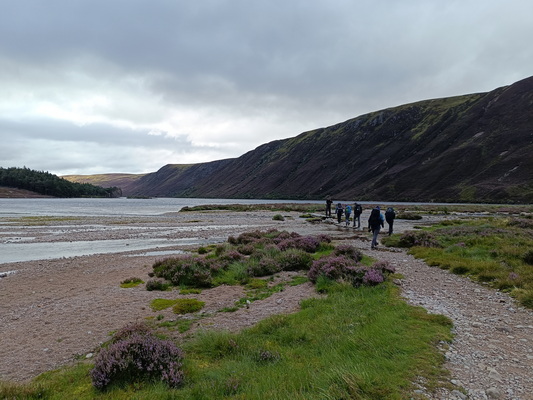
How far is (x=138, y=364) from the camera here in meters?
5.90

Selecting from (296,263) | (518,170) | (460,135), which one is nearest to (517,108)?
(460,135)

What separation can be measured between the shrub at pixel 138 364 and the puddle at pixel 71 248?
2077 cm

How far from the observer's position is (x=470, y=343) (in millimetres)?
6594

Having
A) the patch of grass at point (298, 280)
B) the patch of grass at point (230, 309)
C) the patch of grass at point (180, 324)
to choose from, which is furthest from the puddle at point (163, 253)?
the patch of grass at point (180, 324)

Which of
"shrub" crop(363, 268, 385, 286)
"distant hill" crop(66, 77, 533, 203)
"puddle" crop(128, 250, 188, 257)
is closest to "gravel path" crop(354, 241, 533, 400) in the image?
"shrub" crop(363, 268, 385, 286)

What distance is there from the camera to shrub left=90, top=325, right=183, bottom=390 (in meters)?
5.69

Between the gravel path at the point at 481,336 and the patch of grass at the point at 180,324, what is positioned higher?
the gravel path at the point at 481,336

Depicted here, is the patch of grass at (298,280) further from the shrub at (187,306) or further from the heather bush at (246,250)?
the heather bush at (246,250)

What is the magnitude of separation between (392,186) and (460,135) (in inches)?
1827

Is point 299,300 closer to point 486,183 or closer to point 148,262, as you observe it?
point 148,262

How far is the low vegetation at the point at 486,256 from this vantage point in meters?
10.9

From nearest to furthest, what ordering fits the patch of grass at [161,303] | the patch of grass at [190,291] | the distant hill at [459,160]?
the patch of grass at [161,303], the patch of grass at [190,291], the distant hill at [459,160]

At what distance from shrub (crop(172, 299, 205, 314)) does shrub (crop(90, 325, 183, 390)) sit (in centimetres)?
431

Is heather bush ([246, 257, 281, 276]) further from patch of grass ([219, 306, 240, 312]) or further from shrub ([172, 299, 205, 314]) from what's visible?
patch of grass ([219, 306, 240, 312])
